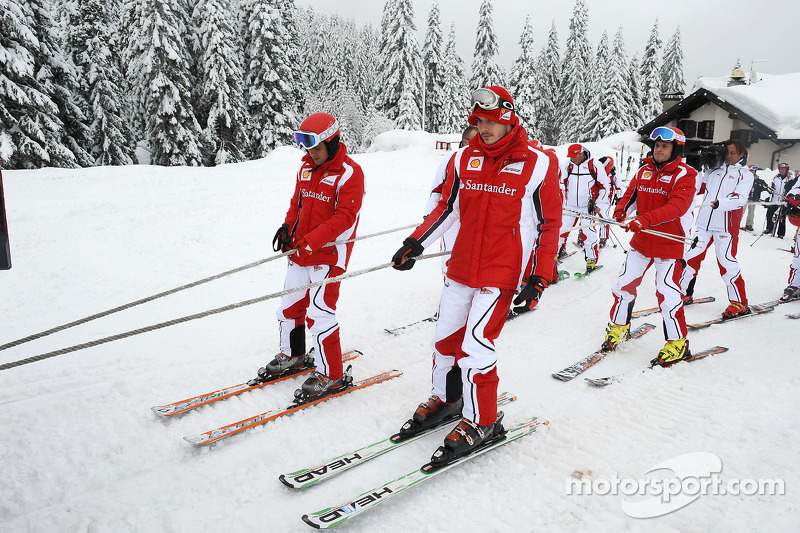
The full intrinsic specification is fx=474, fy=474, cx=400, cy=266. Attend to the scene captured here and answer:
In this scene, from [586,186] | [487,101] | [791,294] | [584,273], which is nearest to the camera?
[487,101]

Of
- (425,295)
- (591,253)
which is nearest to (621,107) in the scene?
(591,253)

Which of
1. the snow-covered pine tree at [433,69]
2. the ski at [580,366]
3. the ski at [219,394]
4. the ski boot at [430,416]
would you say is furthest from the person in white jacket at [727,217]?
the snow-covered pine tree at [433,69]

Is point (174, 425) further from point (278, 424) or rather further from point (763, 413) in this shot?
point (763, 413)

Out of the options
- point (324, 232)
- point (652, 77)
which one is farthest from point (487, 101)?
point (652, 77)

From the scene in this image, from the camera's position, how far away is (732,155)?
7.16 m

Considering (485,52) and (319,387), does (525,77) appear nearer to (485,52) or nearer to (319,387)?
(485,52)

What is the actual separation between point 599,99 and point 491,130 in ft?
142

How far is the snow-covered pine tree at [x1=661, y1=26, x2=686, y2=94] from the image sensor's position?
49.2m

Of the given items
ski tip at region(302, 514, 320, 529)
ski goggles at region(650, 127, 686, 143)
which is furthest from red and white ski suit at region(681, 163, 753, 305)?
ski tip at region(302, 514, 320, 529)

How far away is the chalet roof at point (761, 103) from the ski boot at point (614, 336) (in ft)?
79.3

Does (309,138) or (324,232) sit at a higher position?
(309,138)

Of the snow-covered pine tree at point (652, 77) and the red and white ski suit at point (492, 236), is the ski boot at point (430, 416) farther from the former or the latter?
the snow-covered pine tree at point (652, 77)

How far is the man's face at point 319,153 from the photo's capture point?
415cm

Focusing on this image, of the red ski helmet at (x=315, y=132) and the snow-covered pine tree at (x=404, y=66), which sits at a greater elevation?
the snow-covered pine tree at (x=404, y=66)
